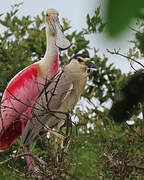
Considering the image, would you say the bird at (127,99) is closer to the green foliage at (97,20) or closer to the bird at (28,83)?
the green foliage at (97,20)

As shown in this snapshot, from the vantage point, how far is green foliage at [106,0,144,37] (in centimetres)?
18

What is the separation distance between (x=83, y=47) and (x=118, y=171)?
6.64 ft

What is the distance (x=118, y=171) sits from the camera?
1614 mm

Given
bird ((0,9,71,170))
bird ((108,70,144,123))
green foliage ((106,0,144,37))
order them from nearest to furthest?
green foliage ((106,0,144,37))
bird ((108,70,144,123))
bird ((0,9,71,170))

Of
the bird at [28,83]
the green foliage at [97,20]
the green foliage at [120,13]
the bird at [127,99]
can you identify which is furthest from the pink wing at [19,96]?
the green foliage at [120,13]

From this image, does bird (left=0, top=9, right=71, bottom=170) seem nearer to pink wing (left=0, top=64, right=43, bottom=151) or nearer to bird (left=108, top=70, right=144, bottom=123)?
pink wing (left=0, top=64, right=43, bottom=151)

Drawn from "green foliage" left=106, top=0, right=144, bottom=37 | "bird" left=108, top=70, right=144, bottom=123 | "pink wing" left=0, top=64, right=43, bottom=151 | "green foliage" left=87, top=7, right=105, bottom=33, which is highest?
"pink wing" left=0, top=64, right=43, bottom=151

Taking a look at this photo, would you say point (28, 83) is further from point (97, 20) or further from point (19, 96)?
point (97, 20)

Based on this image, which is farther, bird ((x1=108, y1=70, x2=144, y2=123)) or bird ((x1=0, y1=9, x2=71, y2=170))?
bird ((x1=0, y1=9, x2=71, y2=170))

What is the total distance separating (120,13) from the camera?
18 cm

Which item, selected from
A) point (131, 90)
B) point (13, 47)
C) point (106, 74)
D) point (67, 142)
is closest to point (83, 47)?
point (106, 74)

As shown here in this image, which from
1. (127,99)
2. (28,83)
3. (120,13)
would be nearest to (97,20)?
(120,13)

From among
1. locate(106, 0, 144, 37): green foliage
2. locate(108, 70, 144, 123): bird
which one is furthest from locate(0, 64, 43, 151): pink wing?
locate(106, 0, 144, 37): green foliage

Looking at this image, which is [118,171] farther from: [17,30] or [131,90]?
[17,30]
